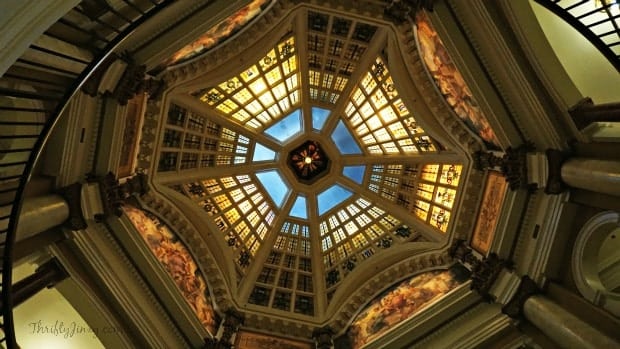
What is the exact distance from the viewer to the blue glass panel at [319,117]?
17078 millimetres

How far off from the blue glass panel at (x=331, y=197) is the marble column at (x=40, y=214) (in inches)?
417

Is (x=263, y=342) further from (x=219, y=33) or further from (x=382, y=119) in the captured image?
(x=219, y=33)

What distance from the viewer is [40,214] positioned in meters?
8.42

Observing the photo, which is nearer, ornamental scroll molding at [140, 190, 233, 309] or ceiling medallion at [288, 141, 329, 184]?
ornamental scroll molding at [140, 190, 233, 309]

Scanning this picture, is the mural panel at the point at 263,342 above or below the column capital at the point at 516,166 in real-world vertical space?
below

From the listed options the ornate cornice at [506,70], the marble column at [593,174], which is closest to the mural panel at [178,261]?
the ornate cornice at [506,70]

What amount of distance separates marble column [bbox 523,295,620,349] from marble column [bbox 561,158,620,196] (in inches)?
103

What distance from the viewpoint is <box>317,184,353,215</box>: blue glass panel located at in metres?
18.1

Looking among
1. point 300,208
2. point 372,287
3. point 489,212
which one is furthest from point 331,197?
point 489,212

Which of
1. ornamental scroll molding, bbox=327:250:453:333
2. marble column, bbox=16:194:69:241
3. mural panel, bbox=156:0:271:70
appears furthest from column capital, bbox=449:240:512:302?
marble column, bbox=16:194:69:241

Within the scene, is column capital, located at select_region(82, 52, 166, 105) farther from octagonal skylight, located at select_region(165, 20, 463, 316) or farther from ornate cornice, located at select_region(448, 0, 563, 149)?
ornate cornice, located at select_region(448, 0, 563, 149)

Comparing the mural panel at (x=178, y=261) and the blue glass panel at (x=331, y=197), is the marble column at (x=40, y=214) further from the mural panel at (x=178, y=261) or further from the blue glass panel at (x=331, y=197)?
the blue glass panel at (x=331, y=197)

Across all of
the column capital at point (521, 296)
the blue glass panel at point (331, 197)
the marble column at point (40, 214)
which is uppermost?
the marble column at point (40, 214)

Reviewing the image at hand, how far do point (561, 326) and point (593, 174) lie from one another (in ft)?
10.2
